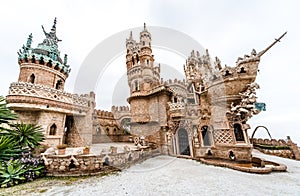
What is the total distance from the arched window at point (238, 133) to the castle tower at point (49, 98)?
14057 mm

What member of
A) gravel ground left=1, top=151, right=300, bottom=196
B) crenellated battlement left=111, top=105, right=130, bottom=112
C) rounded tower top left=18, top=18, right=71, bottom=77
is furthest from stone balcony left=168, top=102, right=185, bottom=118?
crenellated battlement left=111, top=105, right=130, bottom=112

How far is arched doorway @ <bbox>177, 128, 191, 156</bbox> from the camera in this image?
12880 mm

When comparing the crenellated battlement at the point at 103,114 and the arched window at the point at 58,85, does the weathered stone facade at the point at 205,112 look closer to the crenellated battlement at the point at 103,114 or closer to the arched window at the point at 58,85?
the arched window at the point at 58,85

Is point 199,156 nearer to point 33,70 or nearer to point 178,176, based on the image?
point 178,176

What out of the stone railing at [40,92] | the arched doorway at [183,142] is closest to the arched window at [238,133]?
the arched doorway at [183,142]

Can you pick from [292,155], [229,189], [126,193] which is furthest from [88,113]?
[292,155]

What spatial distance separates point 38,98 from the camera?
31.6ft

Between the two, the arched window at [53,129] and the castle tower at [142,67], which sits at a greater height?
the castle tower at [142,67]

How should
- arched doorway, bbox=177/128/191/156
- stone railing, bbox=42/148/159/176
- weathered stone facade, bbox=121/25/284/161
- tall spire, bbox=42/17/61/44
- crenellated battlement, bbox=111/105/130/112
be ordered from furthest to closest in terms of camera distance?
crenellated battlement, bbox=111/105/130/112 < tall spire, bbox=42/17/61/44 < arched doorway, bbox=177/128/191/156 < weathered stone facade, bbox=121/25/284/161 < stone railing, bbox=42/148/159/176

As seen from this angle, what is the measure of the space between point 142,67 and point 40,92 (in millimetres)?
11989

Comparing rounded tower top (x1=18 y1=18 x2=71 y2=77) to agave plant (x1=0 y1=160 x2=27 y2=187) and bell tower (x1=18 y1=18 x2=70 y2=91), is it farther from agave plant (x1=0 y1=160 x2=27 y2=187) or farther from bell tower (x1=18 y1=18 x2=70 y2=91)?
agave plant (x1=0 y1=160 x2=27 y2=187)

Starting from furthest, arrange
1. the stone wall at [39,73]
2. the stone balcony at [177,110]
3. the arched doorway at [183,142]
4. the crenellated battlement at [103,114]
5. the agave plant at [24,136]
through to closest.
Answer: the crenellated battlement at [103,114], the arched doorway at [183,142], the stone balcony at [177,110], the stone wall at [39,73], the agave plant at [24,136]

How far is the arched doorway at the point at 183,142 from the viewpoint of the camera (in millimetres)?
12880

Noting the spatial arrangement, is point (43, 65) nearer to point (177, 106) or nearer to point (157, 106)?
point (157, 106)
